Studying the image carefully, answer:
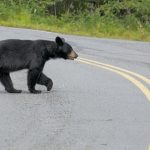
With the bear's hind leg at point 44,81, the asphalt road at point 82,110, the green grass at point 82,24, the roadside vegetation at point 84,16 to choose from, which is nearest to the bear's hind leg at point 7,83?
the asphalt road at point 82,110

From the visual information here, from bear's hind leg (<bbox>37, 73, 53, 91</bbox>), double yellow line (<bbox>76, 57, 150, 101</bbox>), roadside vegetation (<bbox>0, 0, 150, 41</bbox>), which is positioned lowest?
roadside vegetation (<bbox>0, 0, 150, 41</bbox>)

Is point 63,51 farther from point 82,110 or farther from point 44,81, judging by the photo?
point 82,110

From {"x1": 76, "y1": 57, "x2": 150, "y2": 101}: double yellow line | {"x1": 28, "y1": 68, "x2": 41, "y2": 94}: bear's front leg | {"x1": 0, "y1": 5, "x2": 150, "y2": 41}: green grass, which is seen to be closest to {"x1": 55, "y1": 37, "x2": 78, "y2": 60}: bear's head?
{"x1": 28, "y1": 68, "x2": 41, "y2": 94}: bear's front leg

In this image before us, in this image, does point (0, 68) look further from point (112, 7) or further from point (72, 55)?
point (112, 7)

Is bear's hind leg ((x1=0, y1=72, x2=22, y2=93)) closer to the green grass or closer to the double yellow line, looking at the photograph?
the double yellow line

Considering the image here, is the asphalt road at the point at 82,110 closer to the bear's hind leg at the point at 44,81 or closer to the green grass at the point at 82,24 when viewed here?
the bear's hind leg at the point at 44,81

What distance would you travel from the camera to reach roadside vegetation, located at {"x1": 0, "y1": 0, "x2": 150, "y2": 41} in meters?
25.9

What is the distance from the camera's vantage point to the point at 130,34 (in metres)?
25.5

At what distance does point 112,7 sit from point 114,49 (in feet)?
37.6

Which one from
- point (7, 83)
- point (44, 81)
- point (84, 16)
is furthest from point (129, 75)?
point (84, 16)

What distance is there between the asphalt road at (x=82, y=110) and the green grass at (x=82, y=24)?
30.8 ft

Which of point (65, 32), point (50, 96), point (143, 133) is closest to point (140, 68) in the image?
point (50, 96)

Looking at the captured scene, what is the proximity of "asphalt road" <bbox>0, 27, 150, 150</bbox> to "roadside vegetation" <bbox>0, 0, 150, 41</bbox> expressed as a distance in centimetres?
992

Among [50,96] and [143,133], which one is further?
[50,96]
